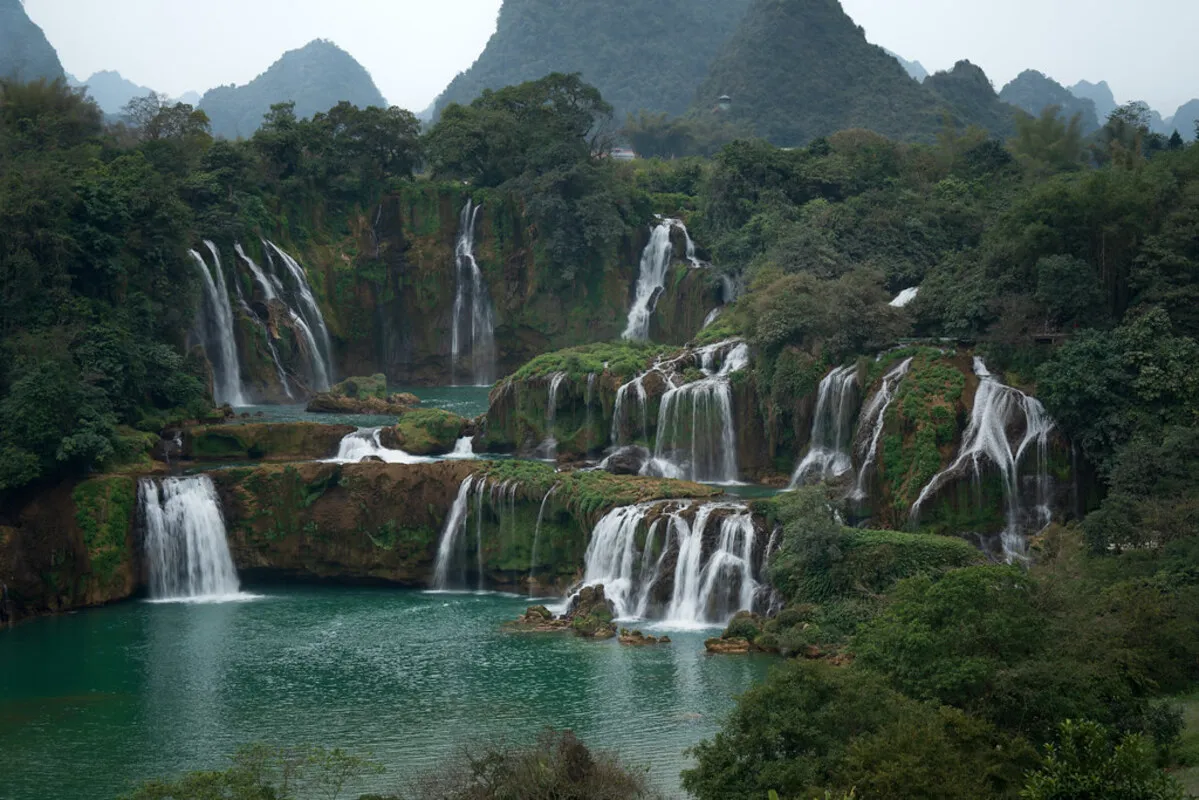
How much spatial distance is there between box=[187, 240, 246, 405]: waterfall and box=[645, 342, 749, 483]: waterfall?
1771 centimetres

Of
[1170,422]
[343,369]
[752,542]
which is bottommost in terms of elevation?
[752,542]

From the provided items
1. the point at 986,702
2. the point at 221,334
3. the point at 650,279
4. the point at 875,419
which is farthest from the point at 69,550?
the point at 650,279

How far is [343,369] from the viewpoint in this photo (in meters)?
58.8

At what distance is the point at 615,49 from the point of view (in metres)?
120

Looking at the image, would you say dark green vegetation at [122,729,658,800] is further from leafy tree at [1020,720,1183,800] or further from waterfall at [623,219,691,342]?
waterfall at [623,219,691,342]

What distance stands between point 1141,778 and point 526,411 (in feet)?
97.5

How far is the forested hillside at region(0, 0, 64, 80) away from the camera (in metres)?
122

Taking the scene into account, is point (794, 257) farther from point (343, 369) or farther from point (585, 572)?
point (343, 369)

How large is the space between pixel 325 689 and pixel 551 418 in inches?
647

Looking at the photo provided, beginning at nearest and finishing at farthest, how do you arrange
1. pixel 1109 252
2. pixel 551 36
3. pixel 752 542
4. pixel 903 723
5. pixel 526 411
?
pixel 903 723
pixel 752 542
pixel 1109 252
pixel 526 411
pixel 551 36

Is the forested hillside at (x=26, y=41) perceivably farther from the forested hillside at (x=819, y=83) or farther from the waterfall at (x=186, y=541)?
the waterfall at (x=186, y=541)

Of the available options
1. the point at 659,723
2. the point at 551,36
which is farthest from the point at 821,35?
the point at 659,723

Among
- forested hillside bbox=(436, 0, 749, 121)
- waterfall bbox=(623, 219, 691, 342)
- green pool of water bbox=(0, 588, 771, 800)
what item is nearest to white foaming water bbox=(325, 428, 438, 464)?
green pool of water bbox=(0, 588, 771, 800)

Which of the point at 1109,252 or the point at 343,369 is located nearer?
the point at 1109,252
